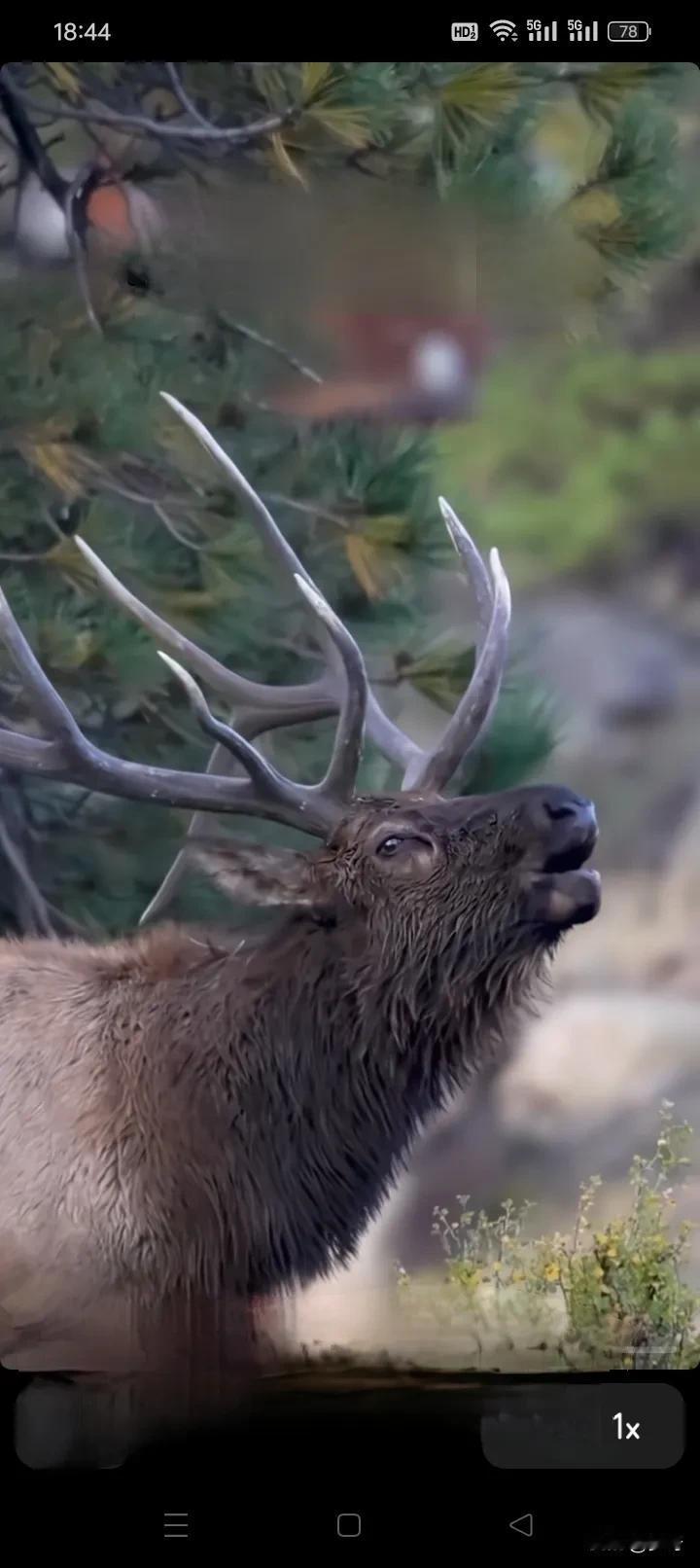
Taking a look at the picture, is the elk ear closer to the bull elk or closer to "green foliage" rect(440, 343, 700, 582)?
the bull elk

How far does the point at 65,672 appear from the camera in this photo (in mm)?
2043

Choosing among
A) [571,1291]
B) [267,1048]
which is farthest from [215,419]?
[571,1291]

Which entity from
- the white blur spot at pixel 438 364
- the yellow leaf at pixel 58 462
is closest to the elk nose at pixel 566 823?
the white blur spot at pixel 438 364

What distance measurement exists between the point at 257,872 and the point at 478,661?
0.34m

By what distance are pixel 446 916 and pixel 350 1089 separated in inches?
9.0

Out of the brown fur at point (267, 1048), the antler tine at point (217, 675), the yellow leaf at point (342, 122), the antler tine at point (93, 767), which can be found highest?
the yellow leaf at point (342, 122)

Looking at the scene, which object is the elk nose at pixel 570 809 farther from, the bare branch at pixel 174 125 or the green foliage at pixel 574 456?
the bare branch at pixel 174 125

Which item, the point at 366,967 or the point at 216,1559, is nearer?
the point at 216,1559

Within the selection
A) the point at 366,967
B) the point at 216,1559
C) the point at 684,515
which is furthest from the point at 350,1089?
the point at 684,515

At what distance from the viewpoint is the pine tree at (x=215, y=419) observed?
202cm

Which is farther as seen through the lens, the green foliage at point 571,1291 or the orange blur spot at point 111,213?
the orange blur spot at point 111,213

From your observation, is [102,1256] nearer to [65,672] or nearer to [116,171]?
[65,672]

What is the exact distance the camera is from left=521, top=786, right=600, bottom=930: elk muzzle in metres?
1.95
